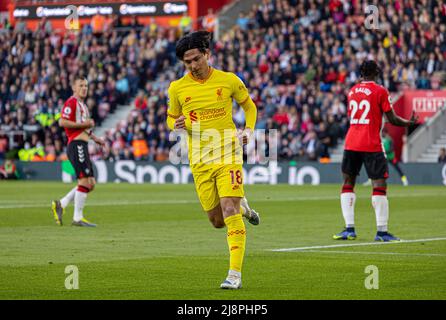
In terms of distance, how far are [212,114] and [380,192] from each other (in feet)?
15.7

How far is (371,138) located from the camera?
15.0 meters

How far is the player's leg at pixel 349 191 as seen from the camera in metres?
15.1

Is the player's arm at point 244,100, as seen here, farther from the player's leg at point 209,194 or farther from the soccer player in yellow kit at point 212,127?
the player's leg at point 209,194

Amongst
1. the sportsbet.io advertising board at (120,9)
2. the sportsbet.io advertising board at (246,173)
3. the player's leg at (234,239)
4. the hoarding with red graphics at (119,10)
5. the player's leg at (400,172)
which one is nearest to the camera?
the player's leg at (234,239)

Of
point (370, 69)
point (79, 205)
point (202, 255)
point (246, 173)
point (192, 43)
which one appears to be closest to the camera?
point (192, 43)

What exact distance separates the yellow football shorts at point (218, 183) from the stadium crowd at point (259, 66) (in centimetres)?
2649

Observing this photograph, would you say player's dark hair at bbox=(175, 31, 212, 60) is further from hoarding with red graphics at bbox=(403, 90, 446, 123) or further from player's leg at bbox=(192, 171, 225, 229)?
hoarding with red graphics at bbox=(403, 90, 446, 123)

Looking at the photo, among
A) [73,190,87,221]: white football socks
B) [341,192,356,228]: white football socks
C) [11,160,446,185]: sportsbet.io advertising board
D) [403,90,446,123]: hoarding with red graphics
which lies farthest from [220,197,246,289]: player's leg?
[403,90,446,123]: hoarding with red graphics

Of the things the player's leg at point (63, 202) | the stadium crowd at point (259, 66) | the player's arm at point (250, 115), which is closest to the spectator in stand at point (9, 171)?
the stadium crowd at point (259, 66)

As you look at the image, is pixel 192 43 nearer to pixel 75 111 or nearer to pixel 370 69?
pixel 370 69

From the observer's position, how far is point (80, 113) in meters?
18.0

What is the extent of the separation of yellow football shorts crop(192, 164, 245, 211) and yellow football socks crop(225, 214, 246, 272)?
0.26m

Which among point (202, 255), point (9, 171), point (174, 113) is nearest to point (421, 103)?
point (9, 171)

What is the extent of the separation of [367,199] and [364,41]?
14.3 metres
